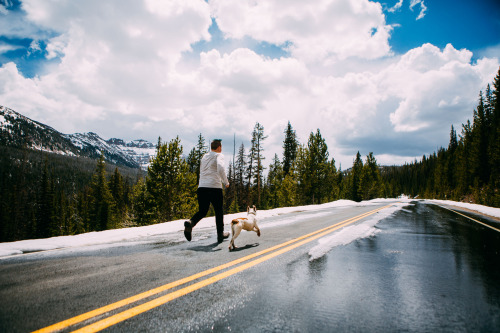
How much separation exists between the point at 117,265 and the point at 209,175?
2.65m

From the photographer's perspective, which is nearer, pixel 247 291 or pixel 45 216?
pixel 247 291

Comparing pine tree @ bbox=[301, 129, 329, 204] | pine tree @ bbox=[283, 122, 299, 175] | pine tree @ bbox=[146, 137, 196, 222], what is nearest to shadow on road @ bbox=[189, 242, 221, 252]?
pine tree @ bbox=[146, 137, 196, 222]

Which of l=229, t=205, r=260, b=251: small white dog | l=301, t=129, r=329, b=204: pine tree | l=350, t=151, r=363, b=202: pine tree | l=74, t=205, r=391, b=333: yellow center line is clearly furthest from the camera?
l=350, t=151, r=363, b=202: pine tree

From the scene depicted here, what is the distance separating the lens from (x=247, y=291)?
2.53 metres

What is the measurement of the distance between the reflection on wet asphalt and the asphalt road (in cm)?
1

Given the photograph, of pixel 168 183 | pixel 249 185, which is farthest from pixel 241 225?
pixel 249 185

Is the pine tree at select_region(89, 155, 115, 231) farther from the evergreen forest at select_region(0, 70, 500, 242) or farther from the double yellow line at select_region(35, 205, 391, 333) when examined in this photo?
the double yellow line at select_region(35, 205, 391, 333)

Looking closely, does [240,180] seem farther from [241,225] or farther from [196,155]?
[241,225]

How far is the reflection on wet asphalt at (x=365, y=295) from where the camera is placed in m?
1.92

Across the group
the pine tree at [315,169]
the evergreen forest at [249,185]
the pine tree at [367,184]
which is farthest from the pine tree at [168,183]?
the pine tree at [367,184]

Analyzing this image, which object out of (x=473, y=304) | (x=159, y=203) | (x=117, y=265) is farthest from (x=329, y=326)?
(x=159, y=203)

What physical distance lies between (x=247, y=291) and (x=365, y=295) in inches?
48.2

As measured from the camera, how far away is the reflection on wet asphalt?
1.92 meters

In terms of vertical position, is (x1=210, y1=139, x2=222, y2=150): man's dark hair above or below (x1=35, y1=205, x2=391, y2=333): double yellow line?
above
